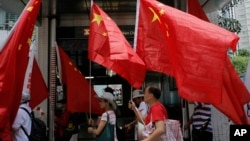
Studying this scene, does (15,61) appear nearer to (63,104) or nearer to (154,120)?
(154,120)

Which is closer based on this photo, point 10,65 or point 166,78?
point 10,65

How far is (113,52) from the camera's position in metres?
4.35

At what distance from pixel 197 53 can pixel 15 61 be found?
235 centimetres

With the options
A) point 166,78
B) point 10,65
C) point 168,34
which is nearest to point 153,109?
point 168,34

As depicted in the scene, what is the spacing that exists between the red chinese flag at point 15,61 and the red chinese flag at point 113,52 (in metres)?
0.92

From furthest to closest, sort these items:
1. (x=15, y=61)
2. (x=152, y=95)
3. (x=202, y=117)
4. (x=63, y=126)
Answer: (x=63, y=126), (x=202, y=117), (x=15, y=61), (x=152, y=95)

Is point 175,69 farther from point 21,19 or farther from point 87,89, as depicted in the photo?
point 87,89

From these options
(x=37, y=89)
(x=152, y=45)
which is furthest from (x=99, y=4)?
(x=152, y=45)

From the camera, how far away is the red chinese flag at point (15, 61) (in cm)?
430

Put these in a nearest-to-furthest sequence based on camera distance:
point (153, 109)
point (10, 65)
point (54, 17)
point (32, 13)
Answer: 1. point (153, 109)
2. point (10, 65)
3. point (32, 13)
4. point (54, 17)

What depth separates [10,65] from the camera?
4.36 meters

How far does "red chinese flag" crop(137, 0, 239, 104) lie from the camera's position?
379 cm

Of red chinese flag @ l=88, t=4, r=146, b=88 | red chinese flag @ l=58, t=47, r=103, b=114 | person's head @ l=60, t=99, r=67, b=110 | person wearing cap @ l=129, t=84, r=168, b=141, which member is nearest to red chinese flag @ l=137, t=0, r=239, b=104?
person wearing cap @ l=129, t=84, r=168, b=141

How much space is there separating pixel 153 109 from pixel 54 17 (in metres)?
5.27
